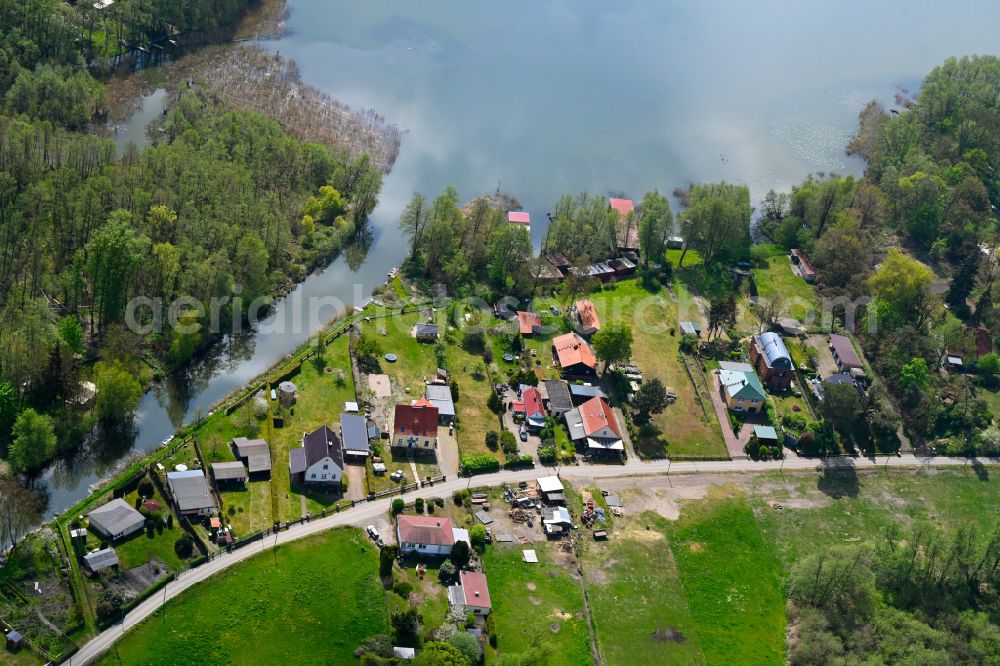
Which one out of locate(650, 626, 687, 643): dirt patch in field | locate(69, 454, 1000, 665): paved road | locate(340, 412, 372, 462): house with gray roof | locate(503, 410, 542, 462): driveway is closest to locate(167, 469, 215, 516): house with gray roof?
locate(69, 454, 1000, 665): paved road

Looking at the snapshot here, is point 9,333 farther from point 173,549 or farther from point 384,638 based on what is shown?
point 384,638

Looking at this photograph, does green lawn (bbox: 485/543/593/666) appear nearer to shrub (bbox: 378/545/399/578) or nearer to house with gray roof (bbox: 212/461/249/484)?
shrub (bbox: 378/545/399/578)

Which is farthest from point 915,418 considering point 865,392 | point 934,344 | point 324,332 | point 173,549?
point 173,549

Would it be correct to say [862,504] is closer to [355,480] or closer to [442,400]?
[442,400]

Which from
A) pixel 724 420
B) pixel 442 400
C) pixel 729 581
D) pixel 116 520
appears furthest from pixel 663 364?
pixel 116 520

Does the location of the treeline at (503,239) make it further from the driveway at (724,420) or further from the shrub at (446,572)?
the shrub at (446,572)

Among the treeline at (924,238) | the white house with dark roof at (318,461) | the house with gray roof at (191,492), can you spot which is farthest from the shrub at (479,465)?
the treeline at (924,238)
